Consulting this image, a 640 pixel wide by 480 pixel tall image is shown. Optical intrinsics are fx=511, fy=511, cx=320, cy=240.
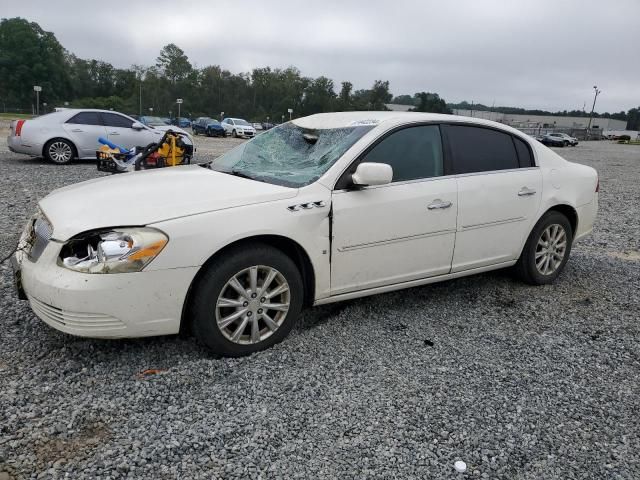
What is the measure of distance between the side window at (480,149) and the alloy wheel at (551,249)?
2.42ft

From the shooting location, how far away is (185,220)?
2885 millimetres

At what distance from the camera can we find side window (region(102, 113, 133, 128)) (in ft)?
42.1

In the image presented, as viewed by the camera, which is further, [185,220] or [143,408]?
[185,220]

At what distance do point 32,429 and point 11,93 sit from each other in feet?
355

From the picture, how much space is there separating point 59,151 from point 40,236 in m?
10.5

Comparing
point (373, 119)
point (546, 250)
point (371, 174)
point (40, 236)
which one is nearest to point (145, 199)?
point (40, 236)

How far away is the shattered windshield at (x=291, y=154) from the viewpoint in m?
3.53

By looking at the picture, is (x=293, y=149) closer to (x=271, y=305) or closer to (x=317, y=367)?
(x=271, y=305)

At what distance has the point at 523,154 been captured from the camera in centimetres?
448

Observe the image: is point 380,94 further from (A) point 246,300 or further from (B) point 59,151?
(A) point 246,300

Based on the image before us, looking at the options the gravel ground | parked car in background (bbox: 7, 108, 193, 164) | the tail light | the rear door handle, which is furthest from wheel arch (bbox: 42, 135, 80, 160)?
the rear door handle

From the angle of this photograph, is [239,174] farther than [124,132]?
No

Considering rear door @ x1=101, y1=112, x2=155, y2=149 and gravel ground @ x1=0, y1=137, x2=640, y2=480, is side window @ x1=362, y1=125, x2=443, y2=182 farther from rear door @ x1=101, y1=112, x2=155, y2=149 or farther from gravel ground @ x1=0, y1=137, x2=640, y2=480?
rear door @ x1=101, y1=112, x2=155, y2=149

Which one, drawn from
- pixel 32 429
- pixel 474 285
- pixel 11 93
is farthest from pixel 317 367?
pixel 11 93
